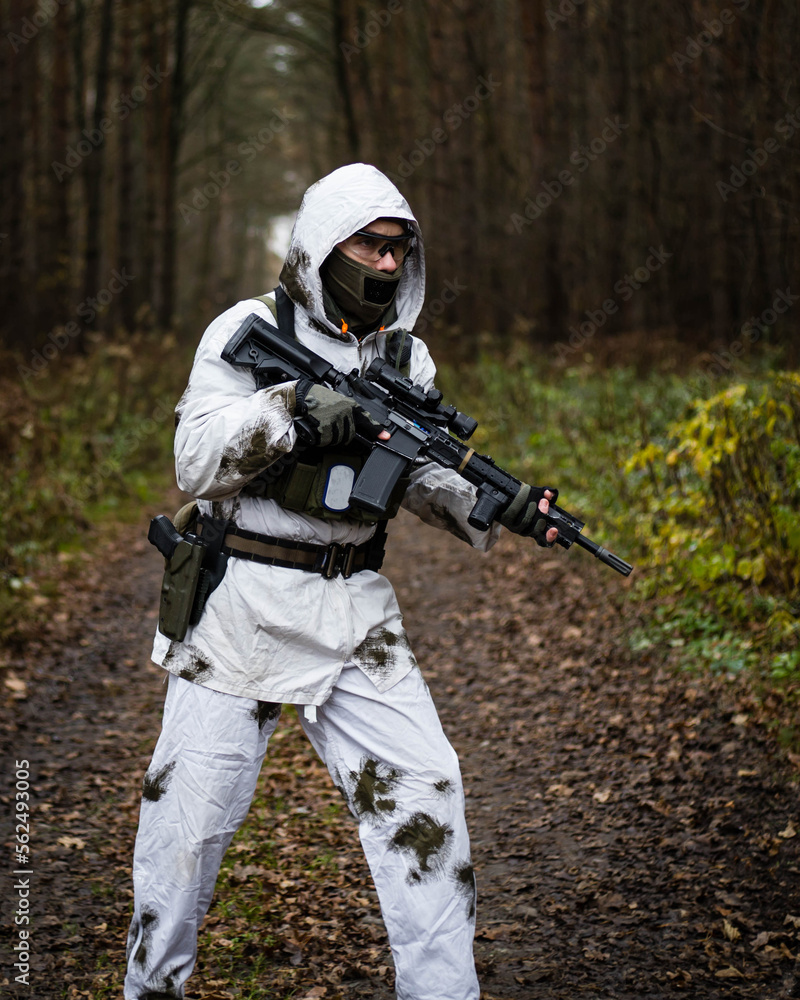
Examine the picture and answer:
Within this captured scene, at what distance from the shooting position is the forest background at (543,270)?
21.0 feet

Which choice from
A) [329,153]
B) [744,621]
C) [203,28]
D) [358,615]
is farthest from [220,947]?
[329,153]

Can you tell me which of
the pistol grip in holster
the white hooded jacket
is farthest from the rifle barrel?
the pistol grip in holster

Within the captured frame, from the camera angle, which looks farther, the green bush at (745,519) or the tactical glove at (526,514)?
the green bush at (745,519)

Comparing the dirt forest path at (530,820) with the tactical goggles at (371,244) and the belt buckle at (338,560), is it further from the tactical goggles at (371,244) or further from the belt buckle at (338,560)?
the tactical goggles at (371,244)

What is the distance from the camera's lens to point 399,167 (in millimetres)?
21672

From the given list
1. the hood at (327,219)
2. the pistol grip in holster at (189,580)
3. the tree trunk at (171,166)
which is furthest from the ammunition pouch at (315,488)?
the tree trunk at (171,166)

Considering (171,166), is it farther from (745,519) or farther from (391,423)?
(391,423)

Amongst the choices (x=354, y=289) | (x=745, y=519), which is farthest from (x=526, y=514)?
(x=745, y=519)

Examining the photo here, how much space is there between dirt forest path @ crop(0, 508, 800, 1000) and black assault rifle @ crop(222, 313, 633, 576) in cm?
146

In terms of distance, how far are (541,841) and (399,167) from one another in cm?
1931

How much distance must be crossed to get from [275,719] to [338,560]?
519 mm

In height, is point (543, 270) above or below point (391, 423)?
above

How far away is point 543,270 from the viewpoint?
56.4 ft

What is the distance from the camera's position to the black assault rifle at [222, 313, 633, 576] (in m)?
2.93
